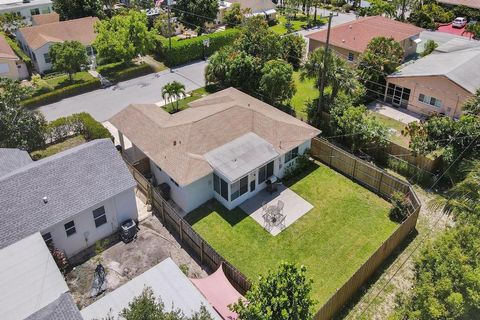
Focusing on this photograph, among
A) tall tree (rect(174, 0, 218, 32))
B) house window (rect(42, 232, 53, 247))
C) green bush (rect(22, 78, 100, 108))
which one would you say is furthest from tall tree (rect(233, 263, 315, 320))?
tall tree (rect(174, 0, 218, 32))

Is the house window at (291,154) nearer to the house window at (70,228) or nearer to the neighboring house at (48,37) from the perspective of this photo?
the house window at (70,228)

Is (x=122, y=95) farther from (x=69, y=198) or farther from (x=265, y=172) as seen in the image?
(x=69, y=198)

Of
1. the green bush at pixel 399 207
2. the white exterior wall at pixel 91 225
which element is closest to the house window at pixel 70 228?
the white exterior wall at pixel 91 225

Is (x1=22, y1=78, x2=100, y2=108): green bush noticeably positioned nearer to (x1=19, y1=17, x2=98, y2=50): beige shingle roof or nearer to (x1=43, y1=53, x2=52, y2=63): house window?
(x1=43, y1=53, x2=52, y2=63): house window

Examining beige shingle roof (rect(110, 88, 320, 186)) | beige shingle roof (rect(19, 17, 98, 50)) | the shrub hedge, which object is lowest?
the shrub hedge

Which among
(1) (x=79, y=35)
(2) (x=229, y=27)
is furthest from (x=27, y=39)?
(2) (x=229, y=27)

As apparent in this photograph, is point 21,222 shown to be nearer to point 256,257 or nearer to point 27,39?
point 256,257
